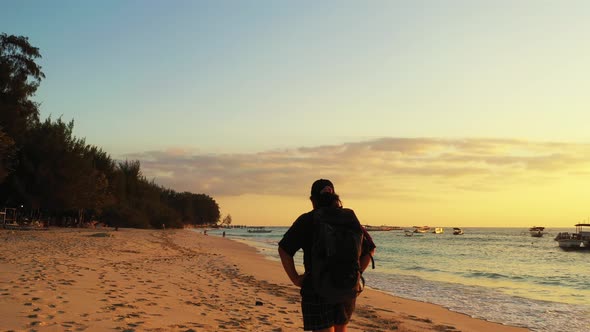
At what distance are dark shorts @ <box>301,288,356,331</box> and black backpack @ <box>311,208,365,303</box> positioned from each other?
0.08 meters

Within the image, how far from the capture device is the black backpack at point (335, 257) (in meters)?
3.90

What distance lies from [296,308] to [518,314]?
7.71 meters

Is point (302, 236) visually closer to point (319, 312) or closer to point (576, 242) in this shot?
point (319, 312)

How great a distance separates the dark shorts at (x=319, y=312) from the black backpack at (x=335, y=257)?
0.08 metres

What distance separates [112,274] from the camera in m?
13.6

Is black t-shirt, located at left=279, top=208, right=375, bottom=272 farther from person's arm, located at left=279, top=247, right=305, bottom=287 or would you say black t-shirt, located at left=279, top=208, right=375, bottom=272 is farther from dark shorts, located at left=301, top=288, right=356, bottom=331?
dark shorts, located at left=301, top=288, right=356, bottom=331

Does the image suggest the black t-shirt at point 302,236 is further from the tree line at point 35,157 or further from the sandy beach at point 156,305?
the tree line at point 35,157

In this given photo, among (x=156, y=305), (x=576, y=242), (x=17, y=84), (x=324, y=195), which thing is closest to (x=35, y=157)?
(x=17, y=84)

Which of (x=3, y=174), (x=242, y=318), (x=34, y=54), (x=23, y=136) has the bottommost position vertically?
(x=242, y=318)

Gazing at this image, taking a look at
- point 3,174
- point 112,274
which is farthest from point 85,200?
point 112,274

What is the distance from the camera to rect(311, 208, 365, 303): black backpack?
3.90 m

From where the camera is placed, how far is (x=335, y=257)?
391 cm

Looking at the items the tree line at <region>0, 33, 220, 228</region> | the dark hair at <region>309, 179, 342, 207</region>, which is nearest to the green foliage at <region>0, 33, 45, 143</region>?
the tree line at <region>0, 33, 220, 228</region>

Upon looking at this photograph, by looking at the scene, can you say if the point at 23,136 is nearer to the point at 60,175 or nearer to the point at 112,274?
the point at 60,175
